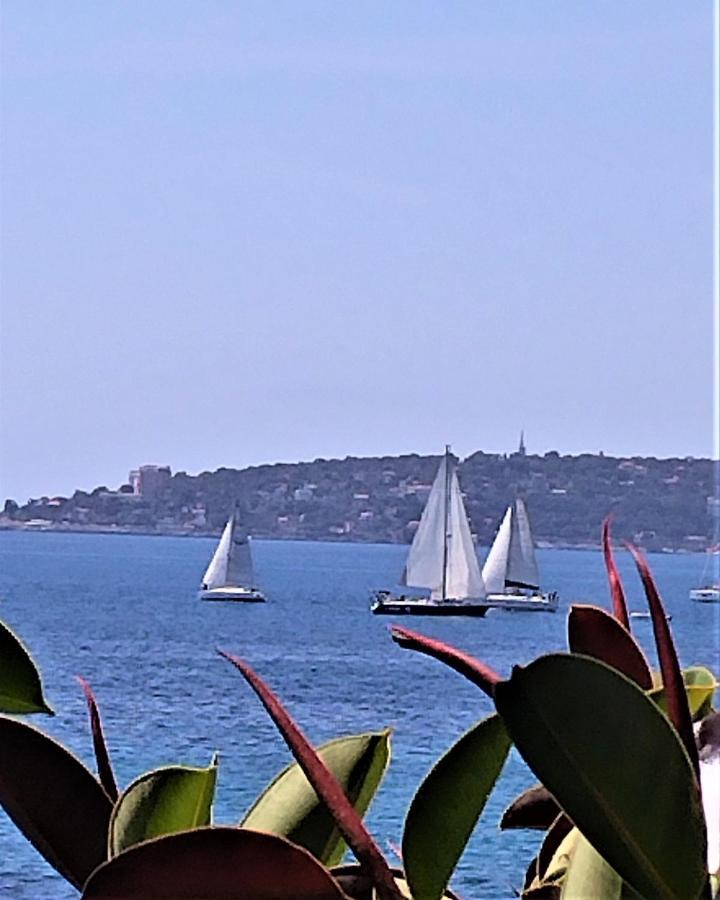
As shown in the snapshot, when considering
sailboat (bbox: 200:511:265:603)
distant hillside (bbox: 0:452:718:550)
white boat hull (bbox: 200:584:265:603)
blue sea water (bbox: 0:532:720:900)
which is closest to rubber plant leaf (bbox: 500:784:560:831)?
blue sea water (bbox: 0:532:720:900)

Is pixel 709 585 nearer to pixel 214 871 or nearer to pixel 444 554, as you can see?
pixel 444 554

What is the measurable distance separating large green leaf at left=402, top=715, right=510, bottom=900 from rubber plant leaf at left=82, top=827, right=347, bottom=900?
0.02 metres

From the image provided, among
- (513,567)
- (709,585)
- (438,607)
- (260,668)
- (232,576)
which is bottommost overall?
(260,668)

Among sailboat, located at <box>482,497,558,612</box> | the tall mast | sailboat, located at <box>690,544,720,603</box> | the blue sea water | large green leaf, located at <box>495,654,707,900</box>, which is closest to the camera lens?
large green leaf, located at <box>495,654,707,900</box>

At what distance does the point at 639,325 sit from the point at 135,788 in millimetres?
31172

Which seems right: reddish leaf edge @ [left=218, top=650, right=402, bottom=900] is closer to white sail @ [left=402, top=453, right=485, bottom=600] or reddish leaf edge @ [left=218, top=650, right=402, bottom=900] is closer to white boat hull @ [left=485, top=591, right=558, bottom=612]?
white sail @ [left=402, top=453, right=485, bottom=600]

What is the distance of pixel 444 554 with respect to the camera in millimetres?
16781

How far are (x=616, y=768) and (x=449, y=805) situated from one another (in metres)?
0.03

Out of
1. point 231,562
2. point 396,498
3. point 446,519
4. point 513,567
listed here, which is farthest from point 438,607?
point 396,498

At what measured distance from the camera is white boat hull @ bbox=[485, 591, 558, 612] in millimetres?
18625

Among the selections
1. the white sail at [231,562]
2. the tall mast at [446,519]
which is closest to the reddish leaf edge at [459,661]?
the tall mast at [446,519]

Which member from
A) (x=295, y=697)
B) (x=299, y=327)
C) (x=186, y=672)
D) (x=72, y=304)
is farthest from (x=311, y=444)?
(x=295, y=697)

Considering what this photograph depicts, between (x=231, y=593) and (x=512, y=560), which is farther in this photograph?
(x=231, y=593)

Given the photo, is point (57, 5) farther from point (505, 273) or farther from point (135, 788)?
point (135, 788)
